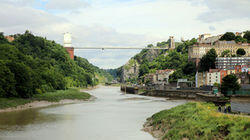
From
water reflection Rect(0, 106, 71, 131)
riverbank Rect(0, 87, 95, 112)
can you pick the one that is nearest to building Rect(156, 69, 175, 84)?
riverbank Rect(0, 87, 95, 112)

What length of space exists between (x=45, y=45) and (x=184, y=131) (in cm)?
11185

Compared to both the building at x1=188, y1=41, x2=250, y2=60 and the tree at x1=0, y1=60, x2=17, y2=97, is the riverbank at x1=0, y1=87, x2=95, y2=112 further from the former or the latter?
the building at x1=188, y1=41, x2=250, y2=60

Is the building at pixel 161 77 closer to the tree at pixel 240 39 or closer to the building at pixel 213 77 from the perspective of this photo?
the tree at pixel 240 39

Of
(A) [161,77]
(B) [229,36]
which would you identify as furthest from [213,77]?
(B) [229,36]

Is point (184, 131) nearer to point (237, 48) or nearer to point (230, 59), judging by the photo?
point (230, 59)

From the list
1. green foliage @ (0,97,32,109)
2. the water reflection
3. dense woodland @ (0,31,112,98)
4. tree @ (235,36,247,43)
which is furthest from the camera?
tree @ (235,36,247,43)

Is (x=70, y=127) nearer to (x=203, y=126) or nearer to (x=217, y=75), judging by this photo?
(x=203, y=126)

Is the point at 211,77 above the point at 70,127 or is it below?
above

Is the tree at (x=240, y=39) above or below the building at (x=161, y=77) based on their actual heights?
above

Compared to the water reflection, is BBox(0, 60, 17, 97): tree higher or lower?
higher

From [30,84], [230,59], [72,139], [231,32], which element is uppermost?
[231,32]

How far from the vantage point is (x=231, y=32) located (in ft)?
456

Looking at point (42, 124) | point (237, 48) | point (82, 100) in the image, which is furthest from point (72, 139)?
point (237, 48)

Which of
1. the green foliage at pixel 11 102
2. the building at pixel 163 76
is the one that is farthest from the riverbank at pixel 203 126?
the building at pixel 163 76
